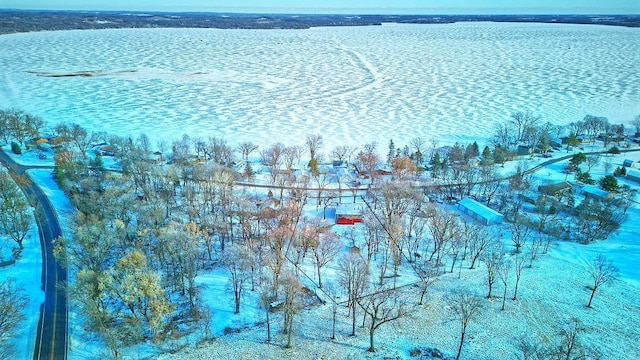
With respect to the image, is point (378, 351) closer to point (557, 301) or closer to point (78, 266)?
point (557, 301)

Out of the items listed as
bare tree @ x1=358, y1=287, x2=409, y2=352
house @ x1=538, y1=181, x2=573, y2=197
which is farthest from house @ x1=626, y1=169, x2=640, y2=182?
bare tree @ x1=358, y1=287, x2=409, y2=352

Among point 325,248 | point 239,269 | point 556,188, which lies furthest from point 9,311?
point 556,188

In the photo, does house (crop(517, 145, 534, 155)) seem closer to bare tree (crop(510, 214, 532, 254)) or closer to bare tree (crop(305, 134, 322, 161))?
bare tree (crop(510, 214, 532, 254))

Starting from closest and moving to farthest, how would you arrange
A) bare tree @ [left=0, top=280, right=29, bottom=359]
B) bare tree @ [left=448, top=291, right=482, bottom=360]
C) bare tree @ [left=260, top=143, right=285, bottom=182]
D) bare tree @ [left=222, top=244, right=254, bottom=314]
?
1. bare tree @ [left=0, top=280, right=29, bottom=359]
2. bare tree @ [left=448, top=291, right=482, bottom=360]
3. bare tree @ [left=222, top=244, right=254, bottom=314]
4. bare tree @ [left=260, top=143, right=285, bottom=182]

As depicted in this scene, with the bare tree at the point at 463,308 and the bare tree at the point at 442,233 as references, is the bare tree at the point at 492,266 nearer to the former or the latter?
the bare tree at the point at 463,308

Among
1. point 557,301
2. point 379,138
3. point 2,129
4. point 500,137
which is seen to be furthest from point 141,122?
point 557,301

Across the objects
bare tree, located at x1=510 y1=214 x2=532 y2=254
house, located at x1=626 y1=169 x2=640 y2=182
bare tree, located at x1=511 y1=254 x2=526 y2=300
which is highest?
house, located at x1=626 y1=169 x2=640 y2=182

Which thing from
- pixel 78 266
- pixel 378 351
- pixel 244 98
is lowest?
pixel 378 351

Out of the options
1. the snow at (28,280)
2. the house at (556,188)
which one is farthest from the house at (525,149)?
the snow at (28,280)
